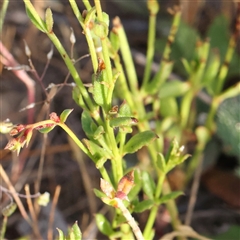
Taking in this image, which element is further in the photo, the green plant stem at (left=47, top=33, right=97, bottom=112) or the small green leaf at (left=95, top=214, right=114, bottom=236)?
the small green leaf at (left=95, top=214, right=114, bottom=236)

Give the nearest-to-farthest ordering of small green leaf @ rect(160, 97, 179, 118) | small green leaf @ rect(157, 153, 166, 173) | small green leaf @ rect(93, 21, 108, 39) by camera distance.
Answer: small green leaf @ rect(93, 21, 108, 39) → small green leaf @ rect(157, 153, 166, 173) → small green leaf @ rect(160, 97, 179, 118)

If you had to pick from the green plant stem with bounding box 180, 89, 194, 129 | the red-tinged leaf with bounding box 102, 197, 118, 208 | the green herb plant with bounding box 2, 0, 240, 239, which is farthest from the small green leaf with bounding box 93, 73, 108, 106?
the green plant stem with bounding box 180, 89, 194, 129

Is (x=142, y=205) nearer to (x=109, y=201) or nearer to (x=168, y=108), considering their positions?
(x=109, y=201)

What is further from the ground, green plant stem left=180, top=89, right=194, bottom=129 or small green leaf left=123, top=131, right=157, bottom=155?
small green leaf left=123, top=131, right=157, bottom=155

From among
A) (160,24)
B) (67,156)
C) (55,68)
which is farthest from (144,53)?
(67,156)

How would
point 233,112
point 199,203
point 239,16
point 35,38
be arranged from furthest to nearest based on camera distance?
point 35,38
point 199,203
point 233,112
point 239,16

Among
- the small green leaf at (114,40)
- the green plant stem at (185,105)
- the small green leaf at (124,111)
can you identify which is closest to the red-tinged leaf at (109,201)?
the small green leaf at (124,111)

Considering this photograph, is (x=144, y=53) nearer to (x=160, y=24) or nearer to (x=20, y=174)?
(x=160, y=24)

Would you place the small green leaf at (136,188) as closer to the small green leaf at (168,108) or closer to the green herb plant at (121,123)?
the green herb plant at (121,123)

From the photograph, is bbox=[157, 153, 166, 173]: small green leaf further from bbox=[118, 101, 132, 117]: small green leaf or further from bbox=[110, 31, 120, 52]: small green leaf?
bbox=[110, 31, 120, 52]: small green leaf
